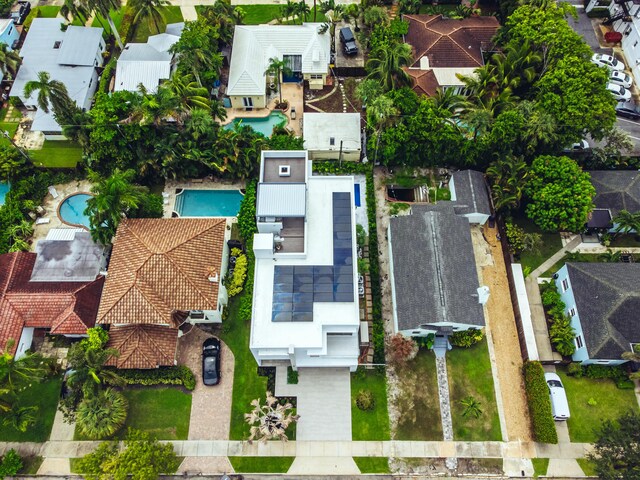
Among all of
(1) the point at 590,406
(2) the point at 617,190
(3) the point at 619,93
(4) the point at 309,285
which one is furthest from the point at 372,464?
(3) the point at 619,93

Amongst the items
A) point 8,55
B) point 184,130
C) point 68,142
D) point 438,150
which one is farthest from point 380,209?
point 8,55

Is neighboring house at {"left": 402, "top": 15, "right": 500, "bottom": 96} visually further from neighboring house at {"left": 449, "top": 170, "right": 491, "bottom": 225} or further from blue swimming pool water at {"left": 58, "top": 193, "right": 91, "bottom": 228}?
blue swimming pool water at {"left": 58, "top": 193, "right": 91, "bottom": 228}

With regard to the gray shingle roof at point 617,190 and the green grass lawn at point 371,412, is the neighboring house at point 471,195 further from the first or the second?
the green grass lawn at point 371,412

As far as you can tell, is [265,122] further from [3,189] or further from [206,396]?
[206,396]

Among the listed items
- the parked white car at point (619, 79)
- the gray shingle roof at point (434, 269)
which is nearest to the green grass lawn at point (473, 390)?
the gray shingle roof at point (434, 269)

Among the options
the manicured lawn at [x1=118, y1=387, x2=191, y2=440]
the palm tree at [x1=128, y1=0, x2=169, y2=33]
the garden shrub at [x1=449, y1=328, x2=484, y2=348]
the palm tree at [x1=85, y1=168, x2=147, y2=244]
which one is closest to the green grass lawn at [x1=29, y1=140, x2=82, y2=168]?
the palm tree at [x1=85, y1=168, x2=147, y2=244]

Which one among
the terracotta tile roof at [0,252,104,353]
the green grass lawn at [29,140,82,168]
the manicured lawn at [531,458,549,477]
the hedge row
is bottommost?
the manicured lawn at [531,458,549,477]
